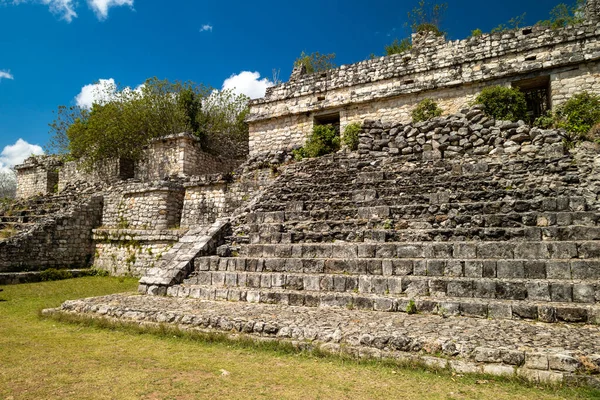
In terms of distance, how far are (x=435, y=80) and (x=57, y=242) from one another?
1370 centimetres

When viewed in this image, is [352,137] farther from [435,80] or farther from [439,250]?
[439,250]

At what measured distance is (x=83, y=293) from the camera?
9.00 m

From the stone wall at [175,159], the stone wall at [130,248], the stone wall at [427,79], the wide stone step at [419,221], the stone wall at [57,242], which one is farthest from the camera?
the stone wall at [175,159]

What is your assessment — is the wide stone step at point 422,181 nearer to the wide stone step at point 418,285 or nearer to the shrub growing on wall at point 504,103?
the wide stone step at point 418,285

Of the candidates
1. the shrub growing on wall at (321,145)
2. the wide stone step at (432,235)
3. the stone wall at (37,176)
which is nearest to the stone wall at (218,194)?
the shrub growing on wall at (321,145)

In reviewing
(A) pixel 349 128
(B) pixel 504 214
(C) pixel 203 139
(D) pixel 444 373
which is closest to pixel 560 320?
(D) pixel 444 373

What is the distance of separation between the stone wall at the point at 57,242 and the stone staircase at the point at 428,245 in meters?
7.67

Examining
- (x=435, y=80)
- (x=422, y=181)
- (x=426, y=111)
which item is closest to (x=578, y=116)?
(x=426, y=111)

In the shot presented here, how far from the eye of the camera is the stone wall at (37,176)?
20.3 metres

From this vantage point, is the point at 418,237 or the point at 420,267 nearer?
the point at 420,267

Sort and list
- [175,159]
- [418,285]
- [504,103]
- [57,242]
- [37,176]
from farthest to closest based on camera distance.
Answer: [37,176] < [175,159] < [57,242] < [504,103] < [418,285]

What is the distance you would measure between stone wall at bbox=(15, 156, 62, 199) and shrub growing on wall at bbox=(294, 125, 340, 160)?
1468cm

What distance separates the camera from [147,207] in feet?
43.1

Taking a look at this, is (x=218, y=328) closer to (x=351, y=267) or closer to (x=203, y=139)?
(x=351, y=267)
